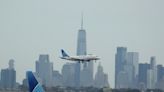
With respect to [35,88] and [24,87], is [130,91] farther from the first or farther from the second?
[35,88]

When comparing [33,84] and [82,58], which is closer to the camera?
[33,84]

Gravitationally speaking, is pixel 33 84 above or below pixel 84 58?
below

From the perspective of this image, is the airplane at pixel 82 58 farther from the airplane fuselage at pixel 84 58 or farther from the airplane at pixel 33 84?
the airplane at pixel 33 84

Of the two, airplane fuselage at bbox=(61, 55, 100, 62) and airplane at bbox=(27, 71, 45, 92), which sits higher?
airplane fuselage at bbox=(61, 55, 100, 62)

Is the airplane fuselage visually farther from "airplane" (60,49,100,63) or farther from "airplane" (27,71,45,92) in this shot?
"airplane" (27,71,45,92)

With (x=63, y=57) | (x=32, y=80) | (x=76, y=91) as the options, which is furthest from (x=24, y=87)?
(x=32, y=80)

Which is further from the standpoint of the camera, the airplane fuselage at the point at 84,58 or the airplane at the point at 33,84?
the airplane fuselage at the point at 84,58

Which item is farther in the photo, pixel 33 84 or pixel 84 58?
pixel 84 58

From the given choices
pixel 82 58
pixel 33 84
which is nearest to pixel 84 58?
pixel 82 58

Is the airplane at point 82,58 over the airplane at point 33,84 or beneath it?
over

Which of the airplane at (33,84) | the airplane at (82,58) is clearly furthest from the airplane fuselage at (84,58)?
the airplane at (33,84)

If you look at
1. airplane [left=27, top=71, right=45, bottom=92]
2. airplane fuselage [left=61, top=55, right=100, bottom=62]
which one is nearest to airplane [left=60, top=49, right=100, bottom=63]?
airplane fuselage [left=61, top=55, right=100, bottom=62]

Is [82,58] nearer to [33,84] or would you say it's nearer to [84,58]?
[84,58]

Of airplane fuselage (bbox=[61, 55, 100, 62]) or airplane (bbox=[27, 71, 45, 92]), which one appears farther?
airplane fuselage (bbox=[61, 55, 100, 62])
